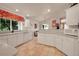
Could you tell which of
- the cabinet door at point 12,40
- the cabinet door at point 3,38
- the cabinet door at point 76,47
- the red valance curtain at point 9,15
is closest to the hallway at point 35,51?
→ the cabinet door at point 12,40

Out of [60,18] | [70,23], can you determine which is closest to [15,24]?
[60,18]

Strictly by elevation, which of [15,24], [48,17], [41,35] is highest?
[48,17]

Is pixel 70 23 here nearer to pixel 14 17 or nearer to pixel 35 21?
pixel 35 21

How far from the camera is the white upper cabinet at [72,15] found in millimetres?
3427

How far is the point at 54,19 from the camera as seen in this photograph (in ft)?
13.0

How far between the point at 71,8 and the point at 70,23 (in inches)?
19.7

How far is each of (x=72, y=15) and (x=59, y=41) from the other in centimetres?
131

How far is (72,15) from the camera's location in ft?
12.1

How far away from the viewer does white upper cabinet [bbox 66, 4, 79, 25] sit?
3.43 meters

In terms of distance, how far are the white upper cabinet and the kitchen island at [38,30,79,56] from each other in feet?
1.54

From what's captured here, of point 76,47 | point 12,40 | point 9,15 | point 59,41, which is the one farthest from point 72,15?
point 12,40

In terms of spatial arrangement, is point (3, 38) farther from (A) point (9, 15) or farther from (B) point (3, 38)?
(A) point (9, 15)

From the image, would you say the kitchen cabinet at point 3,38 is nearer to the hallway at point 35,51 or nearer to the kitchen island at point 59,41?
the hallway at point 35,51

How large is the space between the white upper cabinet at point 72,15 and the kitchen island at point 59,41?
18.5 inches
